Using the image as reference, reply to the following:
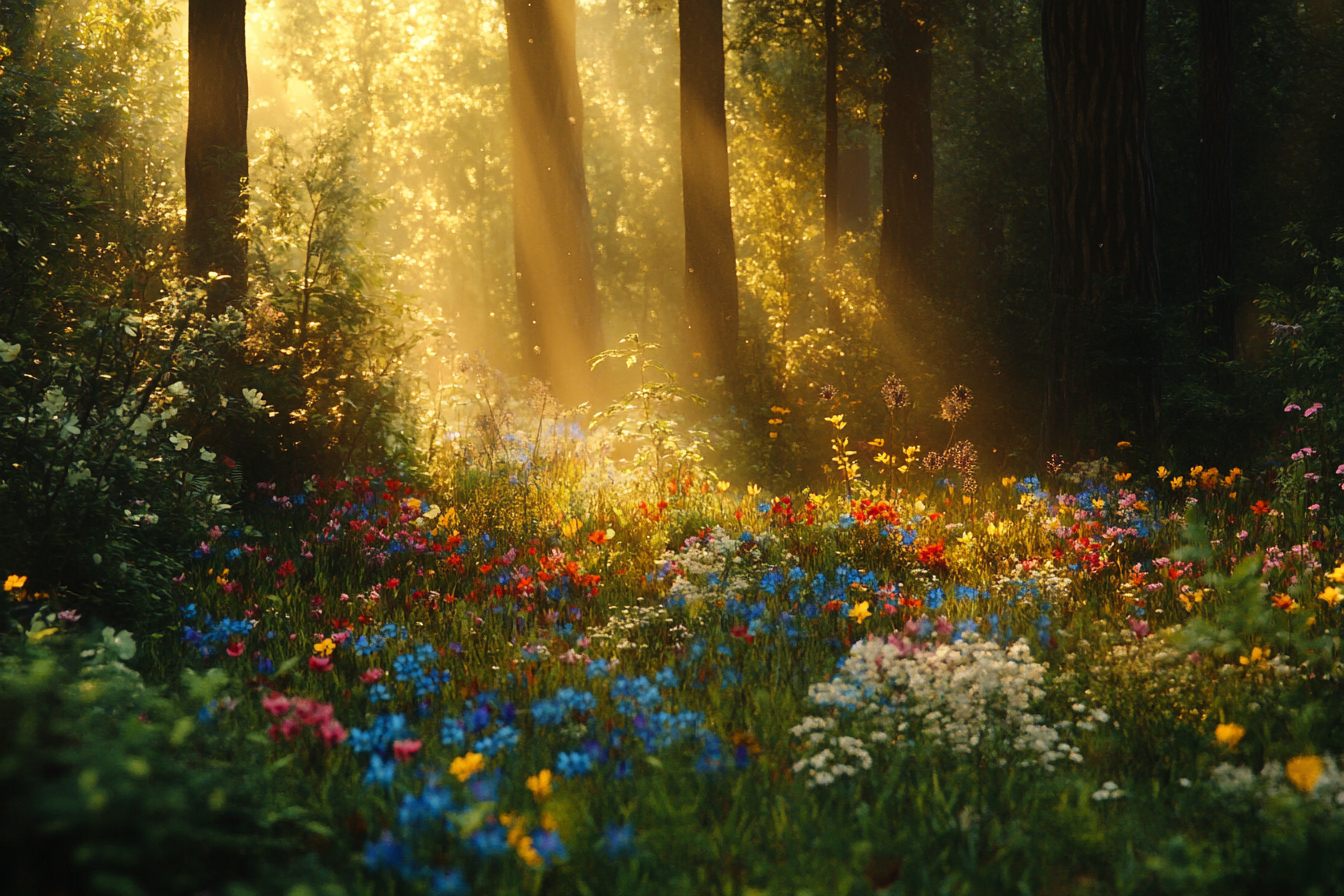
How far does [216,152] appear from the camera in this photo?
7.57 m

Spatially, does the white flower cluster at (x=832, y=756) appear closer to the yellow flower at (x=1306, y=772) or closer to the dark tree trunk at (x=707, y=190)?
the yellow flower at (x=1306, y=772)

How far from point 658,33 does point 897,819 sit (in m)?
38.1

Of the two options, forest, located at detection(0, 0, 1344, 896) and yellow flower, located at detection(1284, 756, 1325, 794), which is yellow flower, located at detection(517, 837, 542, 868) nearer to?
forest, located at detection(0, 0, 1344, 896)

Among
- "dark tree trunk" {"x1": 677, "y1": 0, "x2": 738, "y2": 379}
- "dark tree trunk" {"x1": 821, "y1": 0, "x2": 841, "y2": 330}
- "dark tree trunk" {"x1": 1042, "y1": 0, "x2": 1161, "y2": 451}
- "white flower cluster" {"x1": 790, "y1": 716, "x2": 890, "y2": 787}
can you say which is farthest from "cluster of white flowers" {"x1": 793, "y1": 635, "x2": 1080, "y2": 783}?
"dark tree trunk" {"x1": 821, "y1": 0, "x2": 841, "y2": 330}

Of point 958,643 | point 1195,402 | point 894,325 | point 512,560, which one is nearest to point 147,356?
point 512,560

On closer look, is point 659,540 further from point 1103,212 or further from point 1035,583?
point 1103,212

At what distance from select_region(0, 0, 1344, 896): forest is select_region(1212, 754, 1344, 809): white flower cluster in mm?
18

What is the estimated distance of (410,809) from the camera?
224 cm

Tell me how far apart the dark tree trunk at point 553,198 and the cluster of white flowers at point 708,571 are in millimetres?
8190

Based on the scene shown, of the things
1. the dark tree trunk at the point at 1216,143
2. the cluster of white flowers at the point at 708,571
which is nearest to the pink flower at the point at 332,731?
the cluster of white flowers at the point at 708,571

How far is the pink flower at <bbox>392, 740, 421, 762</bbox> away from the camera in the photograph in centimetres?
244

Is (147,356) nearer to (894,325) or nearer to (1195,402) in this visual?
(1195,402)

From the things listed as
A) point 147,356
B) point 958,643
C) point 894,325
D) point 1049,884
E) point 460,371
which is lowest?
point 1049,884

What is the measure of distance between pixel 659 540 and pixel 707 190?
7.07 metres
